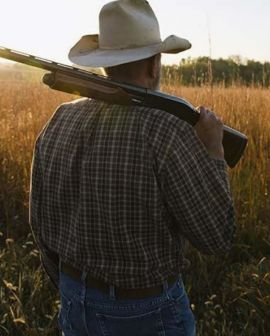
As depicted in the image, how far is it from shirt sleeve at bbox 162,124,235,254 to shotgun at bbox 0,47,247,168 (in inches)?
6.8

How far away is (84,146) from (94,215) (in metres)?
0.20

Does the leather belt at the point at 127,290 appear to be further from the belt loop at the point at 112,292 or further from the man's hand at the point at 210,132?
the man's hand at the point at 210,132

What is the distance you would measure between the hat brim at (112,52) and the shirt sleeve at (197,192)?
0.25 m

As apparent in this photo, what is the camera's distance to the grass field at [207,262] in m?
2.79

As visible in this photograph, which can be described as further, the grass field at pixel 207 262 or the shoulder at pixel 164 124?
the grass field at pixel 207 262

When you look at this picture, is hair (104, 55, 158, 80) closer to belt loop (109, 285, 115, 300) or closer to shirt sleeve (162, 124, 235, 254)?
shirt sleeve (162, 124, 235, 254)

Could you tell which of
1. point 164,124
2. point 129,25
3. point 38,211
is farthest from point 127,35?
point 38,211

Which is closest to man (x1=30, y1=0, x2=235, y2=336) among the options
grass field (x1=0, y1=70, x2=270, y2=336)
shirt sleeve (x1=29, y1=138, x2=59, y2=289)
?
shirt sleeve (x1=29, y1=138, x2=59, y2=289)

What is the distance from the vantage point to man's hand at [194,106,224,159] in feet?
5.02

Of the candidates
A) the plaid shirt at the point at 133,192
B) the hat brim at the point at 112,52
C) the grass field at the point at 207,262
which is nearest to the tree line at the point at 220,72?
the grass field at the point at 207,262

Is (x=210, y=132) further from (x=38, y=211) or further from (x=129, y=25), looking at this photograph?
(x=38, y=211)

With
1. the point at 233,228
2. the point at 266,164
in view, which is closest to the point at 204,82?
the point at 266,164

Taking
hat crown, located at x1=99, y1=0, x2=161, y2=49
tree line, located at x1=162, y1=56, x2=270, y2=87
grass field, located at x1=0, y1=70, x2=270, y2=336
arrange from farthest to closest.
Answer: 1. tree line, located at x1=162, y1=56, x2=270, y2=87
2. grass field, located at x1=0, y1=70, x2=270, y2=336
3. hat crown, located at x1=99, y1=0, x2=161, y2=49

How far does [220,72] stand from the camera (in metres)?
28.8
